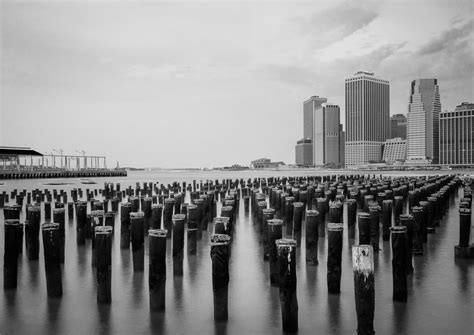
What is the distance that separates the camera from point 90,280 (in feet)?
29.3

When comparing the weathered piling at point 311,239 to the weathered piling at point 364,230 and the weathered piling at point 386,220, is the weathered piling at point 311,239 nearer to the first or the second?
the weathered piling at point 364,230

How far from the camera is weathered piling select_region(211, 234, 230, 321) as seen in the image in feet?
20.4

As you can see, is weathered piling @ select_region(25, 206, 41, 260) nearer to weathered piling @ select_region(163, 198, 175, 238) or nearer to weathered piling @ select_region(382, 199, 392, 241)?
weathered piling @ select_region(163, 198, 175, 238)

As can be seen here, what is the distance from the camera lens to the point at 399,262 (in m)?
7.05

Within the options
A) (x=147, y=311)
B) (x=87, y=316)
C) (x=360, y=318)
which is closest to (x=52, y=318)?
(x=87, y=316)

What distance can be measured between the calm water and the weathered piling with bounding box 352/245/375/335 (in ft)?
2.23

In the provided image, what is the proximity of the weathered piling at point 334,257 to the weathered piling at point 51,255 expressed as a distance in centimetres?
482

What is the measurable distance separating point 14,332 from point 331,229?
5.38 m

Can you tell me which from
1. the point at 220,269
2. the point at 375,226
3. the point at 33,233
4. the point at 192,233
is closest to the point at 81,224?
the point at 33,233

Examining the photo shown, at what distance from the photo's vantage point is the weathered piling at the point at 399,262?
7.07 metres

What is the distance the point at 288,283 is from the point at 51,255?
4190mm

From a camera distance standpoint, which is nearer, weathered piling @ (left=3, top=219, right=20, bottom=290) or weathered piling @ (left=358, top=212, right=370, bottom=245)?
weathered piling @ (left=3, top=219, right=20, bottom=290)

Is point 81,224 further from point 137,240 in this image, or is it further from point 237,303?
point 237,303

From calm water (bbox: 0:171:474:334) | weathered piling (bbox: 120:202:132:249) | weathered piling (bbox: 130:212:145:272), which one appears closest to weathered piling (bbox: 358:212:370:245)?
calm water (bbox: 0:171:474:334)
